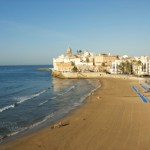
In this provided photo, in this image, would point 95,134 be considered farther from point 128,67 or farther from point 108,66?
point 108,66

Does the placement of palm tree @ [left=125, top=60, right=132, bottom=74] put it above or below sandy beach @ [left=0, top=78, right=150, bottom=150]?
above

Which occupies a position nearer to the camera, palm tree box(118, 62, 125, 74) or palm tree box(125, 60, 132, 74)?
palm tree box(125, 60, 132, 74)

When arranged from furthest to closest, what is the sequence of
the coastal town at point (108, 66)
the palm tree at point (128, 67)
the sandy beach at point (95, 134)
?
the palm tree at point (128, 67), the coastal town at point (108, 66), the sandy beach at point (95, 134)

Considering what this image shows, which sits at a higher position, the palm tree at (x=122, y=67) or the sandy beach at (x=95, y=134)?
the palm tree at (x=122, y=67)

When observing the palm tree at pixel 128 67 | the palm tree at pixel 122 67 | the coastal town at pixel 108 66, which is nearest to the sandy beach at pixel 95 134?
the coastal town at pixel 108 66

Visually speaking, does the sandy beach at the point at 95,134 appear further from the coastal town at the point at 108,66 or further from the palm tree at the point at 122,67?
the palm tree at the point at 122,67

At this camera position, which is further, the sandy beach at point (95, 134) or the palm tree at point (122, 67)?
the palm tree at point (122, 67)

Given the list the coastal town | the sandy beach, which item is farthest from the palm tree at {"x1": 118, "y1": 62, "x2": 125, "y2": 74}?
the sandy beach

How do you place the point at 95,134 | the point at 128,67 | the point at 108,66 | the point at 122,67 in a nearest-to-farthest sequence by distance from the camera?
1. the point at 95,134
2. the point at 128,67
3. the point at 122,67
4. the point at 108,66

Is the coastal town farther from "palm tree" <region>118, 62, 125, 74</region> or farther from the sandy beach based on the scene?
the sandy beach

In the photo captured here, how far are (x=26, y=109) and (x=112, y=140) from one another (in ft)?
48.4

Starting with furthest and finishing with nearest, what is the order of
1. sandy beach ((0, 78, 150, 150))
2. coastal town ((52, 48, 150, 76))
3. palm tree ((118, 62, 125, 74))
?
palm tree ((118, 62, 125, 74)), coastal town ((52, 48, 150, 76)), sandy beach ((0, 78, 150, 150))

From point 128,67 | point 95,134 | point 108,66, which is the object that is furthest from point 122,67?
point 95,134

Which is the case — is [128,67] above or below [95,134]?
above
